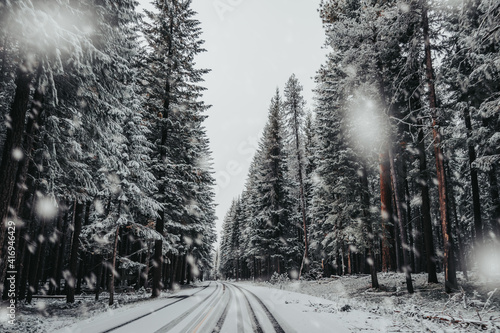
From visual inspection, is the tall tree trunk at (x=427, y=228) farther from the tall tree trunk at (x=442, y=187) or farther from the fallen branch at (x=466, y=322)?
the fallen branch at (x=466, y=322)

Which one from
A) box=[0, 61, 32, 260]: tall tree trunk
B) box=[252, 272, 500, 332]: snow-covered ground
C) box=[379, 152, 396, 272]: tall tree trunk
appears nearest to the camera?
box=[252, 272, 500, 332]: snow-covered ground

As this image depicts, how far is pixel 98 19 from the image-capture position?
984 centimetres

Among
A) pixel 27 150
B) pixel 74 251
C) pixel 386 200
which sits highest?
pixel 27 150

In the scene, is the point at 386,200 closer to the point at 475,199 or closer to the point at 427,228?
the point at 427,228

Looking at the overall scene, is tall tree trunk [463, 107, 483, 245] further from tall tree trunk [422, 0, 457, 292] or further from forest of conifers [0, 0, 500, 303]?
tall tree trunk [422, 0, 457, 292]

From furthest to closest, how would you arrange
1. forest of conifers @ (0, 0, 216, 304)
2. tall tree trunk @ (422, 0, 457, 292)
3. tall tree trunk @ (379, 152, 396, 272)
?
tall tree trunk @ (379, 152, 396, 272) → tall tree trunk @ (422, 0, 457, 292) → forest of conifers @ (0, 0, 216, 304)

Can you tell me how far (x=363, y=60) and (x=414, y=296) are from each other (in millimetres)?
12507

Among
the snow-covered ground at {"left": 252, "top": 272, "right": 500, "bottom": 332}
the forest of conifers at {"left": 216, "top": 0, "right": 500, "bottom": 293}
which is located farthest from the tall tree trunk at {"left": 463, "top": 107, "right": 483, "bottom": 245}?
the snow-covered ground at {"left": 252, "top": 272, "right": 500, "bottom": 332}

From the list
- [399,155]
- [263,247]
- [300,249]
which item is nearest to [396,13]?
[399,155]

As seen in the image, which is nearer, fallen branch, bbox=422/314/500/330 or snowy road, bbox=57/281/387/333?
fallen branch, bbox=422/314/500/330

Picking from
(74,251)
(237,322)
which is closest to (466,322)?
(237,322)

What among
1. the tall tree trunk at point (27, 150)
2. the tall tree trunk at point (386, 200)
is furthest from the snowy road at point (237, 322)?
the tall tree trunk at point (386, 200)

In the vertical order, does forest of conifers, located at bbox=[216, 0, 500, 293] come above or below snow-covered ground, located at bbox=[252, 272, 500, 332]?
above

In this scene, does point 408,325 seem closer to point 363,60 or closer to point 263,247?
point 363,60
